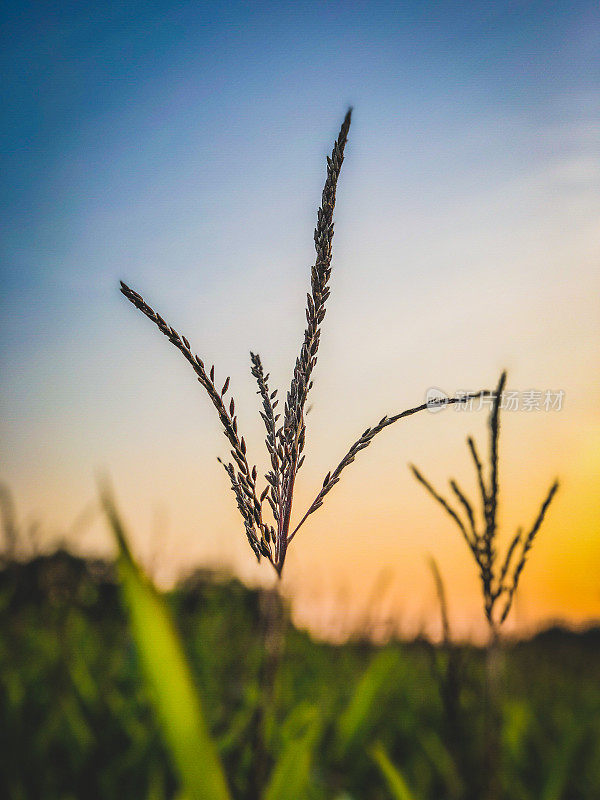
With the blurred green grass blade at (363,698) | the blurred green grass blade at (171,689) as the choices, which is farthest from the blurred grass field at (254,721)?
the blurred green grass blade at (171,689)

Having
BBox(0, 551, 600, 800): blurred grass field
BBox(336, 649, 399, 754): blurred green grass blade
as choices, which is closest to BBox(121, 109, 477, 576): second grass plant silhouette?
BBox(0, 551, 600, 800): blurred grass field

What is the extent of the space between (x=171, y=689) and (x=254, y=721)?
0.32 m

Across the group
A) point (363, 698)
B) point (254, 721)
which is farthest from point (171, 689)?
point (363, 698)

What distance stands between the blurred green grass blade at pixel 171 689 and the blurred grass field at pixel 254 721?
0.50 feet

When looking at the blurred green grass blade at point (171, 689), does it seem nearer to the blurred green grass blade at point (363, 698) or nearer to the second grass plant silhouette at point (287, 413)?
the second grass plant silhouette at point (287, 413)

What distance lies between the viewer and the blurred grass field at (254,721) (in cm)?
206

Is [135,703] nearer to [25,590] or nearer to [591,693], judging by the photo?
[25,590]

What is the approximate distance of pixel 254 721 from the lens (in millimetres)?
864

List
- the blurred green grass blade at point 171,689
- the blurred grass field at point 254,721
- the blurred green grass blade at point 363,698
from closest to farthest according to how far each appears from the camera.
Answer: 1. the blurred green grass blade at point 171,689
2. the blurred grass field at point 254,721
3. the blurred green grass blade at point 363,698

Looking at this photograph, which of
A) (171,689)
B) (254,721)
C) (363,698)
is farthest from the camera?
(363,698)

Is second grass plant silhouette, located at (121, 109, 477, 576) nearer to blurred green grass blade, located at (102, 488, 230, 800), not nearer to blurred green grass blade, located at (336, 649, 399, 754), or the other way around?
blurred green grass blade, located at (102, 488, 230, 800)

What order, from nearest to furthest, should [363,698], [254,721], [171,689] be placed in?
1. [171,689]
2. [254,721]
3. [363,698]

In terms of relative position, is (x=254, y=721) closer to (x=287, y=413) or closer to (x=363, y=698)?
(x=287, y=413)

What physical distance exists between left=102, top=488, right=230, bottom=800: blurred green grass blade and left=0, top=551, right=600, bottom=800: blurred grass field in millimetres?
153
